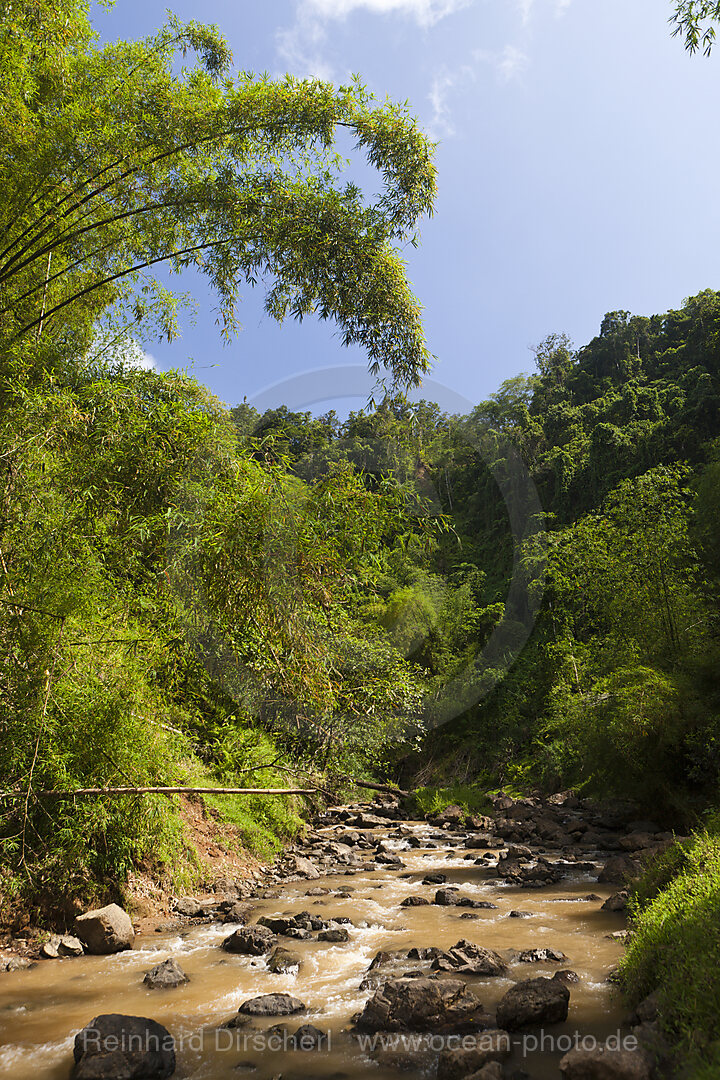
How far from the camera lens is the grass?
2.87 metres

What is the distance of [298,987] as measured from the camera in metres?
4.52

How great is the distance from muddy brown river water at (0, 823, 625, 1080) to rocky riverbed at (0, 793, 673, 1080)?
16mm

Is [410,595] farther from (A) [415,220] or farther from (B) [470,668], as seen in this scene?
(A) [415,220]

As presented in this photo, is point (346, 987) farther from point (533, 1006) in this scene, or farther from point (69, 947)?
point (69, 947)

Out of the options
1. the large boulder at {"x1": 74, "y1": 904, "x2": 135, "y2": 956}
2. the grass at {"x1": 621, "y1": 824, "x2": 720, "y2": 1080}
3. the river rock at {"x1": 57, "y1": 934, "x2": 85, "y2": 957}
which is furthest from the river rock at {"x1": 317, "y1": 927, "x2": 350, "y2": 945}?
the grass at {"x1": 621, "y1": 824, "x2": 720, "y2": 1080}

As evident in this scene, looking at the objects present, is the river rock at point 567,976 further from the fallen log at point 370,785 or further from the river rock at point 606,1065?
the fallen log at point 370,785

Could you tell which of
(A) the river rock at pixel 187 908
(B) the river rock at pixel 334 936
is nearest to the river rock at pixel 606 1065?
(B) the river rock at pixel 334 936

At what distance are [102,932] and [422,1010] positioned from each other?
2905 millimetres

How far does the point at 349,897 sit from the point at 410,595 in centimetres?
2102

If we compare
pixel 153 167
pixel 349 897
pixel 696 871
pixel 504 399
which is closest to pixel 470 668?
pixel 349 897

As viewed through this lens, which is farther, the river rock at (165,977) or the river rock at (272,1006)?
the river rock at (165,977)

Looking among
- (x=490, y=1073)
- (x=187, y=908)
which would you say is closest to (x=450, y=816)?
(x=187, y=908)

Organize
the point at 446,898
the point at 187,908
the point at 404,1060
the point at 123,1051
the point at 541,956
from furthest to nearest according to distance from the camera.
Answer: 1. the point at 446,898
2. the point at 187,908
3. the point at 541,956
4. the point at 404,1060
5. the point at 123,1051

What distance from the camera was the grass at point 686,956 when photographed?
287 cm
